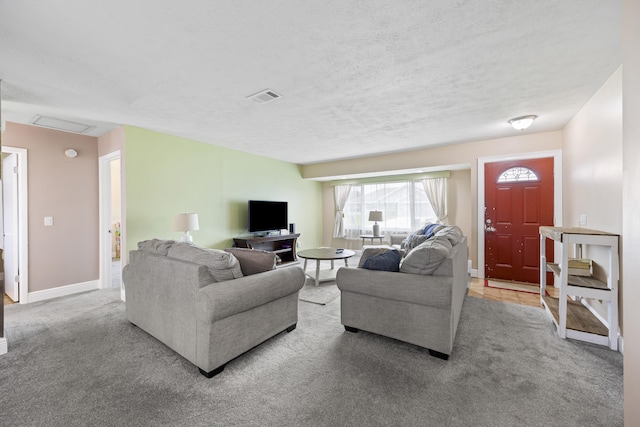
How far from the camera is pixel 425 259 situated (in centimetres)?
225

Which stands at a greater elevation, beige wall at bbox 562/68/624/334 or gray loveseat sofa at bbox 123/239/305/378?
beige wall at bbox 562/68/624/334

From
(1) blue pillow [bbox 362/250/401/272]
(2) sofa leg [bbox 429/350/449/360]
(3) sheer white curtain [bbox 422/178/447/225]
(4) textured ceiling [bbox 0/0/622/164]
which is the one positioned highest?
(4) textured ceiling [bbox 0/0/622/164]

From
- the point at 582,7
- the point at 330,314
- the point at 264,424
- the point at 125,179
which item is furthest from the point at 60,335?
the point at 582,7

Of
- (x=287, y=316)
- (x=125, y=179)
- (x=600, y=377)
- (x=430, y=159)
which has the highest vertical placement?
(x=430, y=159)

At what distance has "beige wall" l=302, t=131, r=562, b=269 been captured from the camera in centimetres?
420

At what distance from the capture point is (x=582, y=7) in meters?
1.56

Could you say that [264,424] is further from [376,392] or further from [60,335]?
[60,335]

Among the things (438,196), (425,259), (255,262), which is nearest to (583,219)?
(425,259)

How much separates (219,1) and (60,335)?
130 inches

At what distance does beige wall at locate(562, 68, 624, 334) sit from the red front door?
1.79ft

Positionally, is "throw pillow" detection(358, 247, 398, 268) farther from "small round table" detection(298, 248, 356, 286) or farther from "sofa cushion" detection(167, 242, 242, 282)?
"small round table" detection(298, 248, 356, 286)

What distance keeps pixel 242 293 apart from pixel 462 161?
4479 mm

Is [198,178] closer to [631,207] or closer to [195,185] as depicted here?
[195,185]

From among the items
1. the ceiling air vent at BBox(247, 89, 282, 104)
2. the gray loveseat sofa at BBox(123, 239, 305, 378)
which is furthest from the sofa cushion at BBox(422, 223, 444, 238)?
the ceiling air vent at BBox(247, 89, 282, 104)
